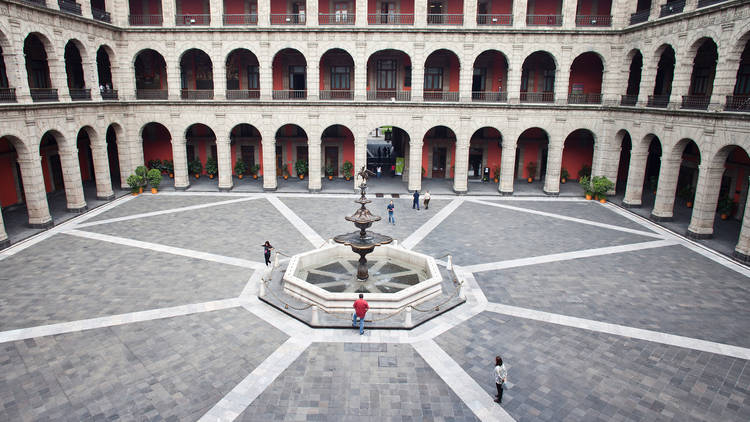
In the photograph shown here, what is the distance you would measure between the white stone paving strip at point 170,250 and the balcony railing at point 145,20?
59.3ft

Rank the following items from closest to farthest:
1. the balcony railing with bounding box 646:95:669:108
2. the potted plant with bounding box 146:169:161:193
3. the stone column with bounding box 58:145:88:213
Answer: the stone column with bounding box 58:145:88:213 → the balcony railing with bounding box 646:95:669:108 → the potted plant with bounding box 146:169:161:193

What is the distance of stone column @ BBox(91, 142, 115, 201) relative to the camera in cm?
3033

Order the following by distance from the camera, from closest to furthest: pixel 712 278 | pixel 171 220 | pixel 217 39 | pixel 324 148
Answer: pixel 712 278, pixel 171 220, pixel 217 39, pixel 324 148

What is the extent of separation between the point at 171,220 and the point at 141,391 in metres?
16.6

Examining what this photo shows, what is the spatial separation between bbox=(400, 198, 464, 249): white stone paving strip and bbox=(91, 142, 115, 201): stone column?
20.9 meters

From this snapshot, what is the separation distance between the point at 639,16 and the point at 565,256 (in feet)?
61.3

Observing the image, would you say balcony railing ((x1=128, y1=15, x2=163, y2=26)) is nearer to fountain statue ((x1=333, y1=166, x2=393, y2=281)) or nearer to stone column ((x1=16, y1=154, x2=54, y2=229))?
stone column ((x1=16, y1=154, x2=54, y2=229))

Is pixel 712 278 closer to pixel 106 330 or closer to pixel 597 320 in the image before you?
pixel 597 320

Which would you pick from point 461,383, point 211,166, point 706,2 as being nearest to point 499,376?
point 461,383

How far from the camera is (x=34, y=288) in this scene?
57.5 ft

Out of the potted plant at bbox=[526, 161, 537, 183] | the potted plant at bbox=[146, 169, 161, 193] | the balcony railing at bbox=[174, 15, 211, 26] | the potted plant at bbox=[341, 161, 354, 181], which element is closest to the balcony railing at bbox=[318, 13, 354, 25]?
the balcony railing at bbox=[174, 15, 211, 26]

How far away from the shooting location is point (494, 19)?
3412 centimetres

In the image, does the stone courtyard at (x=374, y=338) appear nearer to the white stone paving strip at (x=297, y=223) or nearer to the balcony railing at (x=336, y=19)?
the white stone paving strip at (x=297, y=223)

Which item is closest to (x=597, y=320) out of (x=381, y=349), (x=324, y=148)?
(x=381, y=349)
